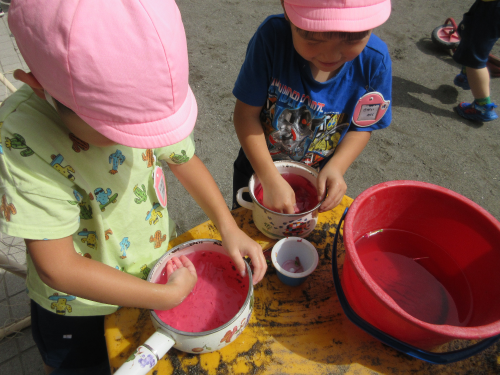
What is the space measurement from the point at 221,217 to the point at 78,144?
393 millimetres

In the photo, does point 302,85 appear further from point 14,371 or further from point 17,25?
point 14,371

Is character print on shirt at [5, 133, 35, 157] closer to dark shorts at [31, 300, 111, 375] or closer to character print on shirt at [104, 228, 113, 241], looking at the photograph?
character print on shirt at [104, 228, 113, 241]

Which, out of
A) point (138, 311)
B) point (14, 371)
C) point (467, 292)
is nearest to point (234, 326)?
point (138, 311)

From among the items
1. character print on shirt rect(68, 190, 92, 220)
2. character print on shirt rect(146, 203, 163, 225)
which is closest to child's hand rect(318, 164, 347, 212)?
character print on shirt rect(146, 203, 163, 225)

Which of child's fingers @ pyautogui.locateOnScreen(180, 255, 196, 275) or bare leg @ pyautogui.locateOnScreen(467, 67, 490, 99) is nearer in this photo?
child's fingers @ pyautogui.locateOnScreen(180, 255, 196, 275)

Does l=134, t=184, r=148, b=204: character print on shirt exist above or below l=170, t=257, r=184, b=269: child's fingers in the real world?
above

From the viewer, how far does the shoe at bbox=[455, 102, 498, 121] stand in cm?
266

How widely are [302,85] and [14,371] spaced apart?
5.55 ft

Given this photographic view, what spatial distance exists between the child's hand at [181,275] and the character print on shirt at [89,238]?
0.20 m

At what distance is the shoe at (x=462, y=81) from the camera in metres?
2.92

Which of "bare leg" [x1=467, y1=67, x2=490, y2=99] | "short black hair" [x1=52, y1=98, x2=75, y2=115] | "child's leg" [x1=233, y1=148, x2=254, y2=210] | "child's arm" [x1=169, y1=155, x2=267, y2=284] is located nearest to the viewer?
"short black hair" [x1=52, y1=98, x2=75, y2=115]

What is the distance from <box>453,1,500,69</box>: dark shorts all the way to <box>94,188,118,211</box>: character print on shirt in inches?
113

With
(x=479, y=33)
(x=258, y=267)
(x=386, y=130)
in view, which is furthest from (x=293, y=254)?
(x=479, y=33)

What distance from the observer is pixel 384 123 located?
3.65 ft
